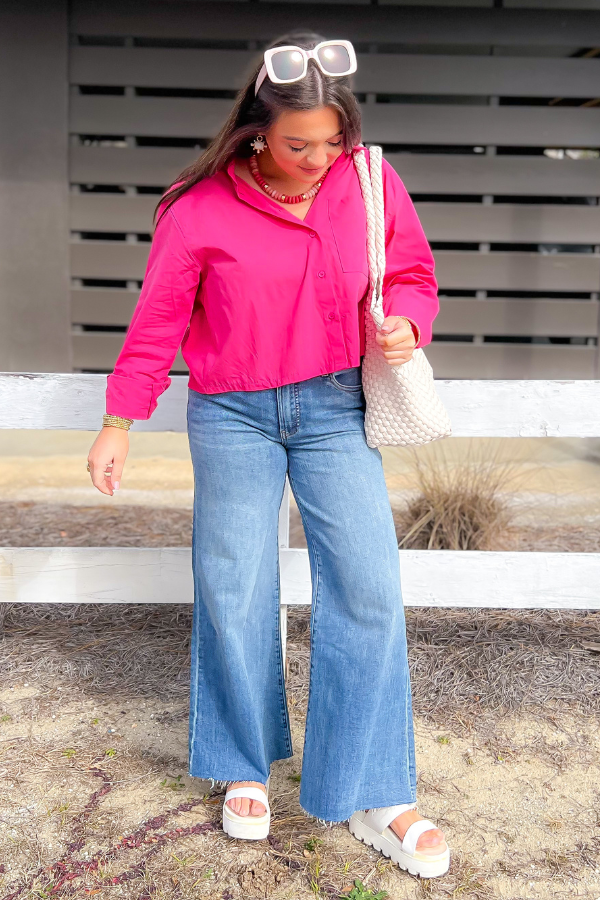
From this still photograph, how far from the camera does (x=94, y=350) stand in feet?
22.5

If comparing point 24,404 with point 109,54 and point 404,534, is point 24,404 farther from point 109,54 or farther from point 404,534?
point 109,54

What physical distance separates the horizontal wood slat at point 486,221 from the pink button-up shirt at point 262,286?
526cm

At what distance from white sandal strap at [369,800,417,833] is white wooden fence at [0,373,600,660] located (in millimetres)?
711

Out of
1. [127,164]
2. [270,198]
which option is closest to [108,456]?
[270,198]

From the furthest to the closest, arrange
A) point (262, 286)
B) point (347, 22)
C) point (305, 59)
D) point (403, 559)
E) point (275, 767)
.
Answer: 1. point (347, 22)
2. point (403, 559)
3. point (275, 767)
4. point (262, 286)
5. point (305, 59)

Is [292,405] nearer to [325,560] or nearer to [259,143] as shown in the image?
[325,560]

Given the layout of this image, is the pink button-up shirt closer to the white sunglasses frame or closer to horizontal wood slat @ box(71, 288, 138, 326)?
the white sunglasses frame

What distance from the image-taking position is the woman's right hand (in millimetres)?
1821

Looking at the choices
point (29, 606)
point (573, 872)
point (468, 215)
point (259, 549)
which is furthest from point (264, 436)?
point (468, 215)

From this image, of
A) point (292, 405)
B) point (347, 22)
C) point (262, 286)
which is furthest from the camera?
point (347, 22)

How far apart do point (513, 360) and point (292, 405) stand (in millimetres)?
5519

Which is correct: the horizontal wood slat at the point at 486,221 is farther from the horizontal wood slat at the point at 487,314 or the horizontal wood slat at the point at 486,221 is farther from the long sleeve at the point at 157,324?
the long sleeve at the point at 157,324

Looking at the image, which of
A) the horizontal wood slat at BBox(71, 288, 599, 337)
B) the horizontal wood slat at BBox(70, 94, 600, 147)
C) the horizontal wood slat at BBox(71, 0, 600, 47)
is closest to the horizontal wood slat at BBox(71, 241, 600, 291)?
the horizontal wood slat at BBox(71, 288, 599, 337)

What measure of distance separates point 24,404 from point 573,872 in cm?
186
